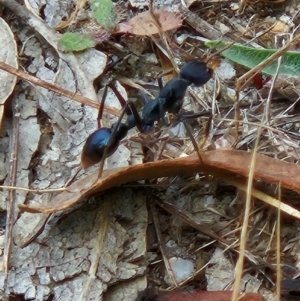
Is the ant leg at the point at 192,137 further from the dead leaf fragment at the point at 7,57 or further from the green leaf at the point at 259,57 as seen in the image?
the dead leaf fragment at the point at 7,57

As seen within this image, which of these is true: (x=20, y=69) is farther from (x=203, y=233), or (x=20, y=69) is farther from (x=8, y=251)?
(x=203, y=233)

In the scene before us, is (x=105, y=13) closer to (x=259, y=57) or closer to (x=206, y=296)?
(x=259, y=57)

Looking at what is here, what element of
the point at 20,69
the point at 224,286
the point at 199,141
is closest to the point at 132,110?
the point at 199,141

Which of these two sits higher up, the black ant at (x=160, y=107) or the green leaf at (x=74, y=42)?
the green leaf at (x=74, y=42)

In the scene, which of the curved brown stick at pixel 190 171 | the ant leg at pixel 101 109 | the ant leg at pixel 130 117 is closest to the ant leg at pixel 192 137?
the curved brown stick at pixel 190 171

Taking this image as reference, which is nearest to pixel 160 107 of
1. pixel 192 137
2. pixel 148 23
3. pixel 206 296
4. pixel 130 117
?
pixel 130 117
